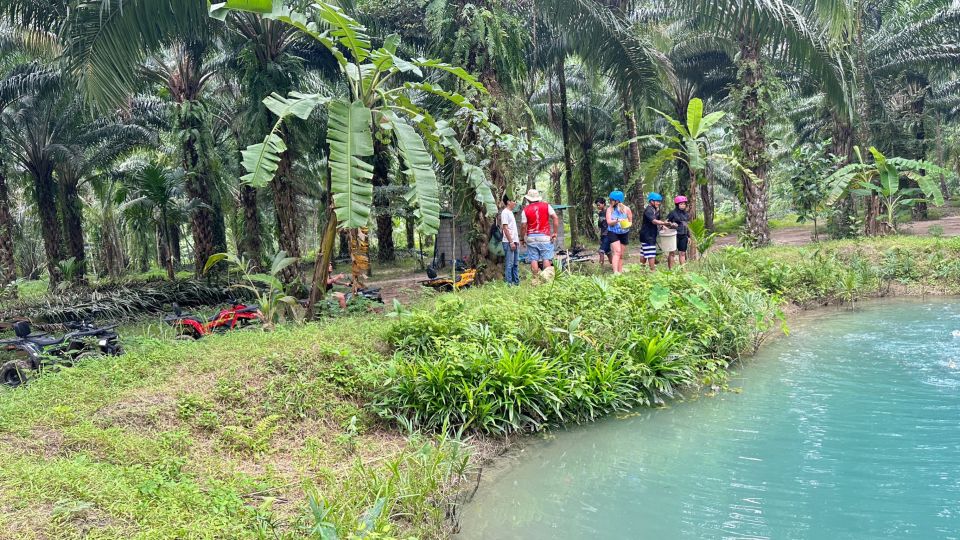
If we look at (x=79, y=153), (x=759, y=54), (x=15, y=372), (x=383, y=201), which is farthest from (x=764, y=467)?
(x=79, y=153)

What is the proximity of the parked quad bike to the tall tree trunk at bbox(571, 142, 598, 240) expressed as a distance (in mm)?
19669

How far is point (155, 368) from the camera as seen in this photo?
20.6 feet

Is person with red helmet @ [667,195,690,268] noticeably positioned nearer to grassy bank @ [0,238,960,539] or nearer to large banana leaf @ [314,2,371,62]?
grassy bank @ [0,238,960,539]

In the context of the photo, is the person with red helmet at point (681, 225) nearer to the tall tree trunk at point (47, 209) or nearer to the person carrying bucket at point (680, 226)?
the person carrying bucket at point (680, 226)

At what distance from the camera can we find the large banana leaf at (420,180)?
6793 millimetres

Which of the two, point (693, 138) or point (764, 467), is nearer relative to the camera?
point (764, 467)

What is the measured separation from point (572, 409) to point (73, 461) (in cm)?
400

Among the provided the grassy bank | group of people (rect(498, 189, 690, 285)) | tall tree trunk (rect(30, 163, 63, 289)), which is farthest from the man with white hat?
tall tree trunk (rect(30, 163, 63, 289))

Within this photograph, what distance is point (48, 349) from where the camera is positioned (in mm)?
7172

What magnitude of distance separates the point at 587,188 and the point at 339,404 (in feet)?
70.1

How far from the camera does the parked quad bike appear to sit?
693cm

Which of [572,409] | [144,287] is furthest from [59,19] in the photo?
[572,409]

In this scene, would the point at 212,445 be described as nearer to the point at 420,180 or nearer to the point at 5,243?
the point at 420,180

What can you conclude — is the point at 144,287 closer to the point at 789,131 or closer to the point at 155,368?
the point at 155,368
